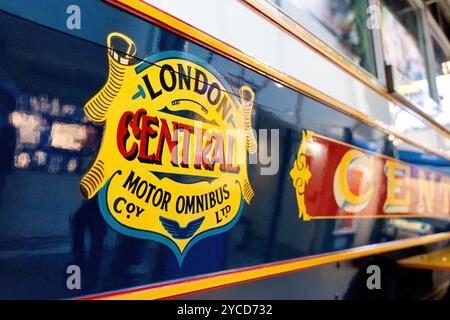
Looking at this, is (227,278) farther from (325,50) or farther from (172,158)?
(325,50)

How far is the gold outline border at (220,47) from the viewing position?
86cm

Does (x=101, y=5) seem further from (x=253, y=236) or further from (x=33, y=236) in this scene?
(x=253, y=236)

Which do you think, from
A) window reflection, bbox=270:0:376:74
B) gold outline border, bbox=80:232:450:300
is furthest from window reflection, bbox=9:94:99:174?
window reflection, bbox=270:0:376:74

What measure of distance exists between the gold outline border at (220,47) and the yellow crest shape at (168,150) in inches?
2.8

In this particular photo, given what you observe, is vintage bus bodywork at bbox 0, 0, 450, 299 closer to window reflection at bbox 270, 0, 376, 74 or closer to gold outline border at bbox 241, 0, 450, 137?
gold outline border at bbox 241, 0, 450, 137

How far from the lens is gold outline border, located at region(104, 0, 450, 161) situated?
2.81 feet

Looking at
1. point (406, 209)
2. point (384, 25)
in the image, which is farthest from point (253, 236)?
point (384, 25)

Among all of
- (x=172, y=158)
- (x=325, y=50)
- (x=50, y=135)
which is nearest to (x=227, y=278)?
(x=172, y=158)

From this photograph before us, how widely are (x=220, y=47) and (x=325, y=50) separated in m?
0.70

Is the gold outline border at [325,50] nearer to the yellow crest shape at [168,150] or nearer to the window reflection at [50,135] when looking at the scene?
the yellow crest shape at [168,150]

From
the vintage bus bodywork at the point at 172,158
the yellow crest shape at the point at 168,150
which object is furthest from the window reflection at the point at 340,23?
the yellow crest shape at the point at 168,150

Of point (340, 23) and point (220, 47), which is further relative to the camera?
point (340, 23)

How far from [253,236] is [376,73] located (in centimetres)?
144

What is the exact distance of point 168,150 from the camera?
87 centimetres
